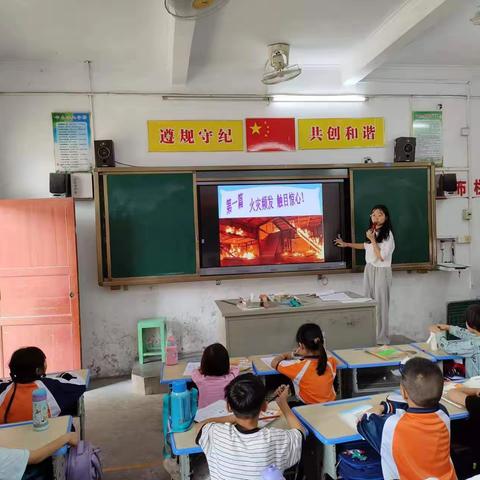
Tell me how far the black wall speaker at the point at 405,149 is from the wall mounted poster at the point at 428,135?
0.24 meters

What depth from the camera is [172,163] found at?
189 inches

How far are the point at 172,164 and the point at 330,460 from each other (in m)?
3.51

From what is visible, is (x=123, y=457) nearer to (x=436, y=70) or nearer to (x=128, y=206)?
(x=128, y=206)

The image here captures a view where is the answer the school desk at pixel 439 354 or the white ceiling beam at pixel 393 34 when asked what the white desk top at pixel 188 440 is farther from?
the white ceiling beam at pixel 393 34

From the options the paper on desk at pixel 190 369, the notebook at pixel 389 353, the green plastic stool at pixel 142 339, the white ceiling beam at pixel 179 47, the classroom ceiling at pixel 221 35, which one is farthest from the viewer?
the green plastic stool at pixel 142 339

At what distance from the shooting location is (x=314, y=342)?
2441 mm

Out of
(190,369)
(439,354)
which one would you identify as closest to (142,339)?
(190,369)

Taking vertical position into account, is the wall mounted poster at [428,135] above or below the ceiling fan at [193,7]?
below

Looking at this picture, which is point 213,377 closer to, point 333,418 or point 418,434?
point 333,418

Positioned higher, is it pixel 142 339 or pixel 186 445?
pixel 186 445

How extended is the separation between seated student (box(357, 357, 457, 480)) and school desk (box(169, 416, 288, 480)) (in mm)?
481

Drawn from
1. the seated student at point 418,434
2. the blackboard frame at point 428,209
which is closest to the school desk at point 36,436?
the seated student at point 418,434

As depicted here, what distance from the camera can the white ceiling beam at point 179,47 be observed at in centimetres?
334

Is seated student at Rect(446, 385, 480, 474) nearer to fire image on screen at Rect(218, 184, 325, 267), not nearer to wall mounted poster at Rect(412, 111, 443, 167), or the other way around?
fire image on screen at Rect(218, 184, 325, 267)
